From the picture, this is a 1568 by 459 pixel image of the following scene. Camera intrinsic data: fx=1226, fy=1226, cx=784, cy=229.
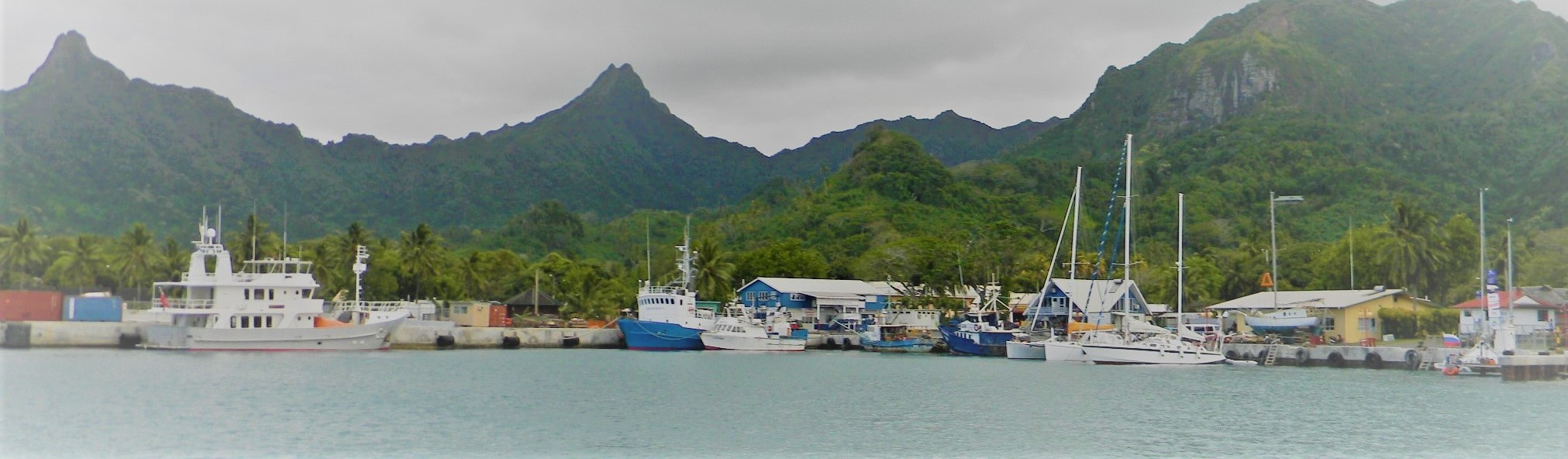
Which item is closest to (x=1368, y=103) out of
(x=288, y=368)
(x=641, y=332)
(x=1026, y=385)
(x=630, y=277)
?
(x=630, y=277)

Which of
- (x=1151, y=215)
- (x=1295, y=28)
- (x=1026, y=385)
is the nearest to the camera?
(x=1026, y=385)

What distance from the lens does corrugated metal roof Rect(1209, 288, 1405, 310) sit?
155ft

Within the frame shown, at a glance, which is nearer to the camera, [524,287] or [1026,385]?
[1026,385]

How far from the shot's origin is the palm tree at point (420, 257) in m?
61.9

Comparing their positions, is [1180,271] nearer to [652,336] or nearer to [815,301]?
[815,301]

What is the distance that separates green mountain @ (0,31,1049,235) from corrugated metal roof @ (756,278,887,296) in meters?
46.4

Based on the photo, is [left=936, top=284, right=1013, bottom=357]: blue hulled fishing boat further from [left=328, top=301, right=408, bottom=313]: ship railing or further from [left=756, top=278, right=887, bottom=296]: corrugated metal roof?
[left=328, top=301, right=408, bottom=313]: ship railing

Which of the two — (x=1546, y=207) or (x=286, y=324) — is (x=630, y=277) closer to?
(x=286, y=324)

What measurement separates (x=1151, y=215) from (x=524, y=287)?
51.3 meters

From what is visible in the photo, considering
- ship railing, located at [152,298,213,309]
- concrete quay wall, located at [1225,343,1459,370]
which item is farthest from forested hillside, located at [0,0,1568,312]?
ship railing, located at [152,298,213,309]

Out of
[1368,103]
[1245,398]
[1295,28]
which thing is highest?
[1295,28]

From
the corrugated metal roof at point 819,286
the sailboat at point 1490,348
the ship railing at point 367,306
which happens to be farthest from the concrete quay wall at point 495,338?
the sailboat at point 1490,348

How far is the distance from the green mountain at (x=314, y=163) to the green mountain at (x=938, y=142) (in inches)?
31.3

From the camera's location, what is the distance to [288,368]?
35469 mm
